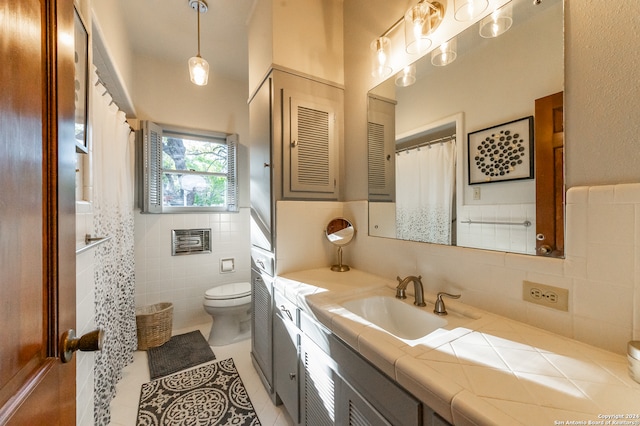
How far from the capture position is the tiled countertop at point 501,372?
1.59 feet

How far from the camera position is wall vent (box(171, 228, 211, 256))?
2.58 m

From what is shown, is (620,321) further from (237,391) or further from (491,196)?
(237,391)

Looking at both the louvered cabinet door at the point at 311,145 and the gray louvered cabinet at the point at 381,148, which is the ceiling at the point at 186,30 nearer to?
the louvered cabinet door at the point at 311,145

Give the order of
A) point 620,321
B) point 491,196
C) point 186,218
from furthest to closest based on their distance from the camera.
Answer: point 186,218 < point 491,196 < point 620,321

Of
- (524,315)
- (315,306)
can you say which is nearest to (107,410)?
(315,306)

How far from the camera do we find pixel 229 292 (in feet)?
7.84

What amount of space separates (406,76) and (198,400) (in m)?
2.34

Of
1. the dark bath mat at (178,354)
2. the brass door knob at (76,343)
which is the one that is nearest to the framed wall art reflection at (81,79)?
the brass door knob at (76,343)

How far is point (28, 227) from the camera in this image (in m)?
0.43

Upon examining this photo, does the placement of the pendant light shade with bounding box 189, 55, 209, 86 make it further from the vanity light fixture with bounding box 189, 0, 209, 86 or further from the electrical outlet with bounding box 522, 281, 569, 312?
the electrical outlet with bounding box 522, 281, 569, 312

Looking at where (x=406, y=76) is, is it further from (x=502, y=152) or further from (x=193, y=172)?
(x=193, y=172)

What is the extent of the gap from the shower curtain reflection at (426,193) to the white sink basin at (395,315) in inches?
13.6

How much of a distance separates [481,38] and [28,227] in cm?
152

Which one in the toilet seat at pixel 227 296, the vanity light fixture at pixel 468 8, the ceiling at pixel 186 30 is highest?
the ceiling at pixel 186 30
